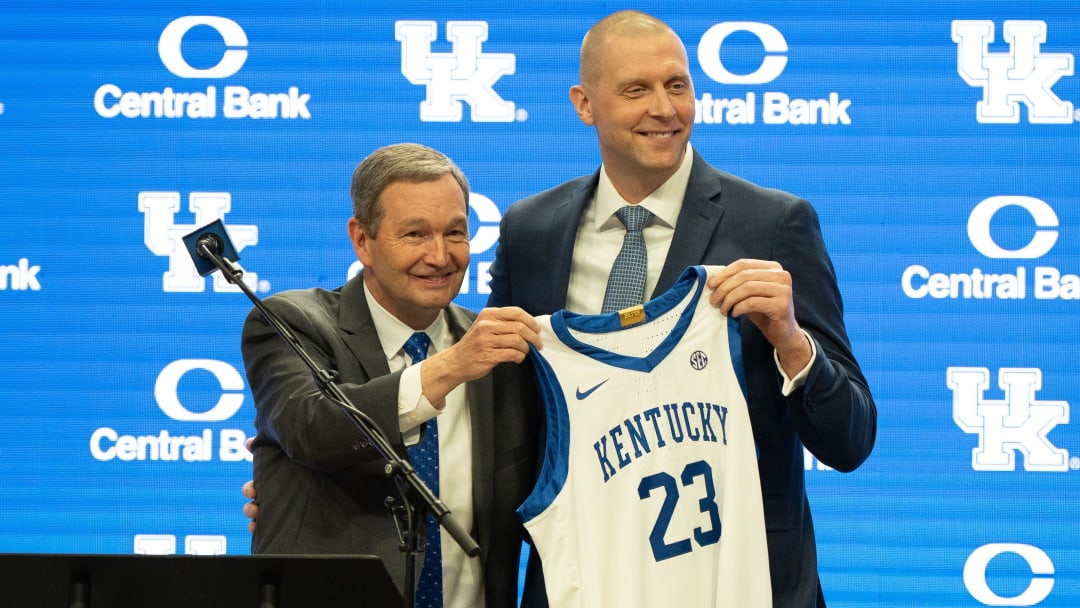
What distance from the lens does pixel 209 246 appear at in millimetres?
2330

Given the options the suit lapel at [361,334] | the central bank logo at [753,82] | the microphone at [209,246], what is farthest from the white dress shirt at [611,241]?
the central bank logo at [753,82]

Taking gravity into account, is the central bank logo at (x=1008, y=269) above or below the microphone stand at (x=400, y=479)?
above

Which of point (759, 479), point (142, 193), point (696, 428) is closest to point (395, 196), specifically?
point (696, 428)

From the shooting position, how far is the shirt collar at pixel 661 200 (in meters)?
2.72

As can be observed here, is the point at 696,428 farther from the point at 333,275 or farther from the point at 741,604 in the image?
the point at 333,275

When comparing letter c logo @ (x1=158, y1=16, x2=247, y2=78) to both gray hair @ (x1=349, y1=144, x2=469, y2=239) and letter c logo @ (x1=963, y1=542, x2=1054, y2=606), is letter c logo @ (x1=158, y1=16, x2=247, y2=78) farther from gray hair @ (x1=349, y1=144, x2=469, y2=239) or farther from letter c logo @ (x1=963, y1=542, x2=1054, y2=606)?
letter c logo @ (x1=963, y1=542, x2=1054, y2=606)

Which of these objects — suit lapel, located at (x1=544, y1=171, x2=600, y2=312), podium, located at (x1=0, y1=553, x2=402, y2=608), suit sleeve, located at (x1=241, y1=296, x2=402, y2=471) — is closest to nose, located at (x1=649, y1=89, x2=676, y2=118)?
suit lapel, located at (x1=544, y1=171, x2=600, y2=312)

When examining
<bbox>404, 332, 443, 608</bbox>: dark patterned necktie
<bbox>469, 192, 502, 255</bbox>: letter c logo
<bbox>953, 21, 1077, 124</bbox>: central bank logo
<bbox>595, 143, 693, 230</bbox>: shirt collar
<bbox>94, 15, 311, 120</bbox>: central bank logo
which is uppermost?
<bbox>94, 15, 311, 120</bbox>: central bank logo

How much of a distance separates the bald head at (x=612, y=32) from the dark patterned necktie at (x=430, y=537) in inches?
33.8

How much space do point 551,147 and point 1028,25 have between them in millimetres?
1520

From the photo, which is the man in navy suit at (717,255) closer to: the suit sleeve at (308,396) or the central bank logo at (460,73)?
the suit sleeve at (308,396)

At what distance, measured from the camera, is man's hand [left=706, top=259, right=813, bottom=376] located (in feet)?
7.63

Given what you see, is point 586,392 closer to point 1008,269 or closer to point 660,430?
point 660,430

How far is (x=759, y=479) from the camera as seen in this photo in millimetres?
2508
